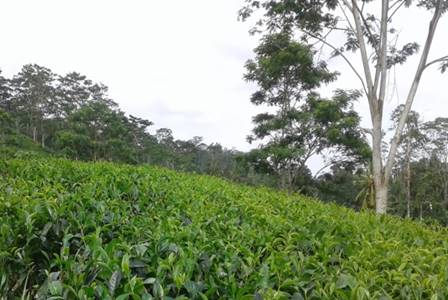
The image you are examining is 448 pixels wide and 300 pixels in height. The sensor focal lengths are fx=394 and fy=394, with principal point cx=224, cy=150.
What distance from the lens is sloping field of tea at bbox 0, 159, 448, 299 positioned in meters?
1.27

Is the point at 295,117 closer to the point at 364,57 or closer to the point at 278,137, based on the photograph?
the point at 278,137

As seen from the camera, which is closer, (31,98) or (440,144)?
(440,144)

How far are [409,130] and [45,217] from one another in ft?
89.6

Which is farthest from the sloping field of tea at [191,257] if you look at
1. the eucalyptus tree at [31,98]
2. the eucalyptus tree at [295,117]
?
the eucalyptus tree at [31,98]

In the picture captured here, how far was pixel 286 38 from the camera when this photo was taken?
40.9 ft

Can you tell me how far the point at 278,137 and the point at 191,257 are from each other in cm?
1404

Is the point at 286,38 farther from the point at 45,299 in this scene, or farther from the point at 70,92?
the point at 70,92

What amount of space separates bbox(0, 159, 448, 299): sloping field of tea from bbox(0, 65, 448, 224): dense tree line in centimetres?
444

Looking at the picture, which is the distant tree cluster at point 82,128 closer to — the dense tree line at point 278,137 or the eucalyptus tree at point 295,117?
the dense tree line at point 278,137

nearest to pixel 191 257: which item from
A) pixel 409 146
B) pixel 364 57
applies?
pixel 364 57

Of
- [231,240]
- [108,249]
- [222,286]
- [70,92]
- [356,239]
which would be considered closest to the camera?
[222,286]

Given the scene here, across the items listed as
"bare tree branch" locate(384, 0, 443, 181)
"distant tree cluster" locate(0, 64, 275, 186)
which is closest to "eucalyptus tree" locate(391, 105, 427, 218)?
"distant tree cluster" locate(0, 64, 275, 186)

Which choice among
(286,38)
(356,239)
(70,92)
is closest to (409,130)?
(286,38)

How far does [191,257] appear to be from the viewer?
1450 mm
